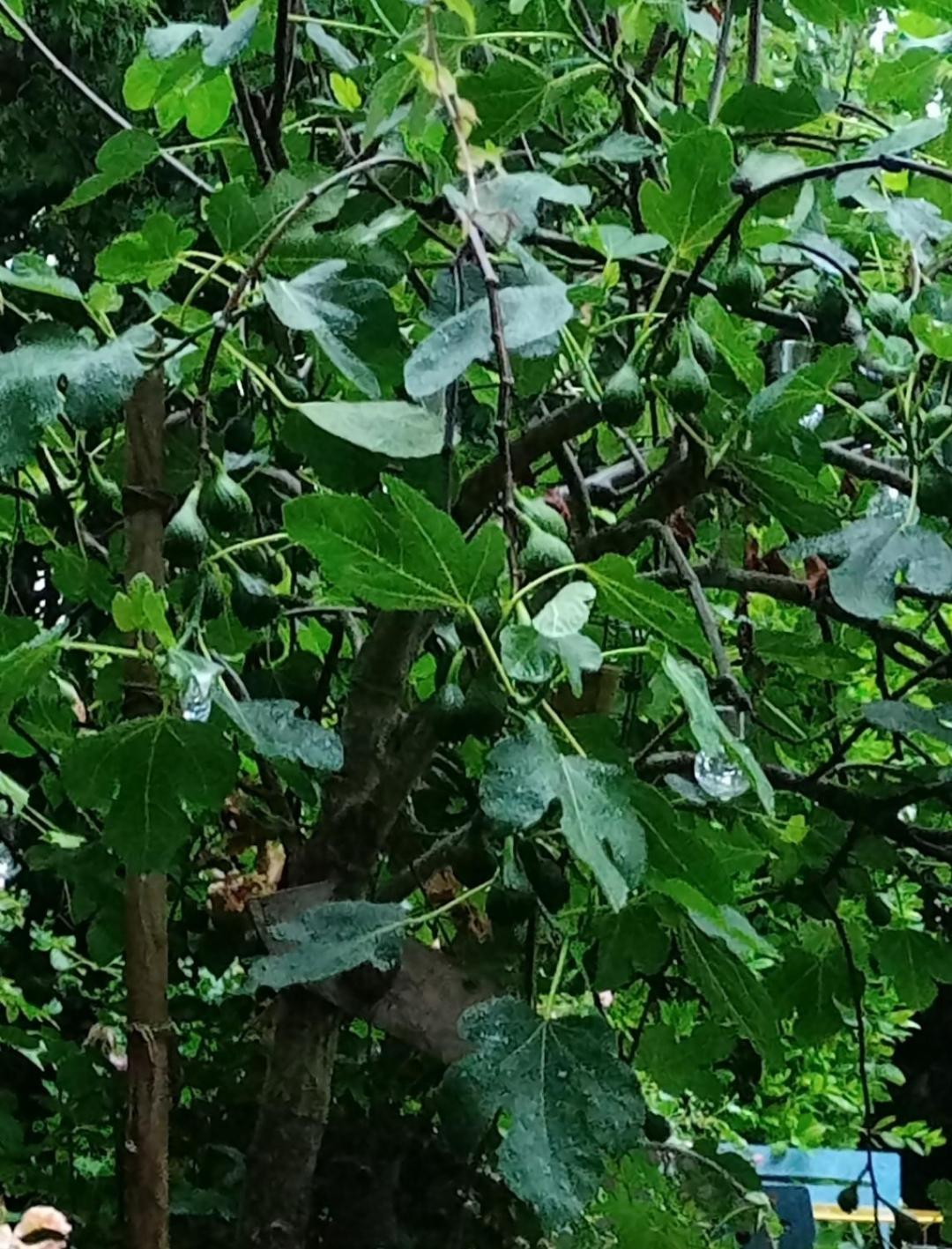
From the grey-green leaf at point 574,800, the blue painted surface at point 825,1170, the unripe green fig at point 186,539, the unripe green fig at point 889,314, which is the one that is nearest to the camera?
the grey-green leaf at point 574,800

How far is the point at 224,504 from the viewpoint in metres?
0.50

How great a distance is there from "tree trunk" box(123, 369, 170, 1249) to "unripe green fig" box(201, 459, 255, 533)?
109 millimetres

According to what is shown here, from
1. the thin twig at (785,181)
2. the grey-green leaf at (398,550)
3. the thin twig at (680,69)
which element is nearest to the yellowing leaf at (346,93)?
the thin twig at (680,69)

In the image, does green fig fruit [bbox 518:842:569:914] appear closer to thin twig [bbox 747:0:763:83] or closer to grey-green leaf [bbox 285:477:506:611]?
grey-green leaf [bbox 285:477:506:611]

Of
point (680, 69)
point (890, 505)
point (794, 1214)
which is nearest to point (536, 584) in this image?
point (890, 505)

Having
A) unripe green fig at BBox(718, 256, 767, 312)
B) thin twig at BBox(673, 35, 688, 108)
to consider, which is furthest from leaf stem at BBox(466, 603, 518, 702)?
thin twig at BBox(673, 35, 688, 108)

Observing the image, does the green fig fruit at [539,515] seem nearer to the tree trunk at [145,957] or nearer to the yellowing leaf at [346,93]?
the tree trunk at [145,957]

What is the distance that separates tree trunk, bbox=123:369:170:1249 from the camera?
61 centimetres

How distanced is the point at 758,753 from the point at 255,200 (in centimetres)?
45

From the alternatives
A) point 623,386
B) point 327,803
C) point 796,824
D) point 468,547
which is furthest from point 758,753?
point 468,547

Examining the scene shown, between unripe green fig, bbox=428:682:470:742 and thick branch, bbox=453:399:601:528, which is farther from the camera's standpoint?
thick branch, bbox=453:399:601:528

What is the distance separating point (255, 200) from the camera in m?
0.54

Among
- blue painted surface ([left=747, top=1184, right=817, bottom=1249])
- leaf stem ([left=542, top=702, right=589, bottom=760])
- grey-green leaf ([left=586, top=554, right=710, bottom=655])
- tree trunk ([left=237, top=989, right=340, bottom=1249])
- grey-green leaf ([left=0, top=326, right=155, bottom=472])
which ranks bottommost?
blue painted surface ([left=747, top=1184, right=817, bottom=1249])

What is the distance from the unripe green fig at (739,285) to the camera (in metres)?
0.55
